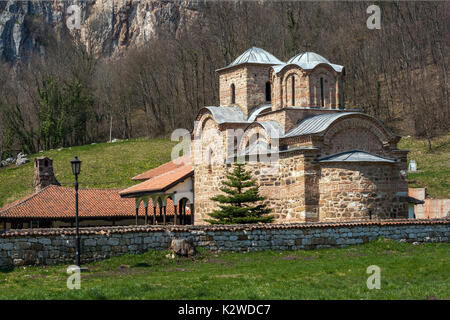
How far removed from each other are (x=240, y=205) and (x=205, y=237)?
19.0 feet

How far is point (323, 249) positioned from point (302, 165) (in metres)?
5.02

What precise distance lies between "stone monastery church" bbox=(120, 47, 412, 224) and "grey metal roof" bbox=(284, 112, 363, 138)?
69mm

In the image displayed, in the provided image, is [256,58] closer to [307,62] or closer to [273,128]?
[307,62]

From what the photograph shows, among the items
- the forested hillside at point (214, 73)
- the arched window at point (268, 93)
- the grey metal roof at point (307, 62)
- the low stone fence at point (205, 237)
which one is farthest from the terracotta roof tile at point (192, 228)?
the forested hillside at point (214, 73)

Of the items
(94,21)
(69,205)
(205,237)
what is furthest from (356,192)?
(94,21)

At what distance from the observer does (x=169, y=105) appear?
58656 mm

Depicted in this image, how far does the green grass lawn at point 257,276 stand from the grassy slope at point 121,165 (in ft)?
58.9

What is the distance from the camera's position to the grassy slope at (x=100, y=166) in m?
44.6

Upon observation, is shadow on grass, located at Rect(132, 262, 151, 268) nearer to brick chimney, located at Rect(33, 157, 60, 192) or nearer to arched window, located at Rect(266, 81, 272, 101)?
arched window, located at Rect(266, 81, 272, 101)

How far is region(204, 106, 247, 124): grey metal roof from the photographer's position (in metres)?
28.7

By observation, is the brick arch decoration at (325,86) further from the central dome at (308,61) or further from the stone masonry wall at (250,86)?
the stone masonry wall at (250,86)
